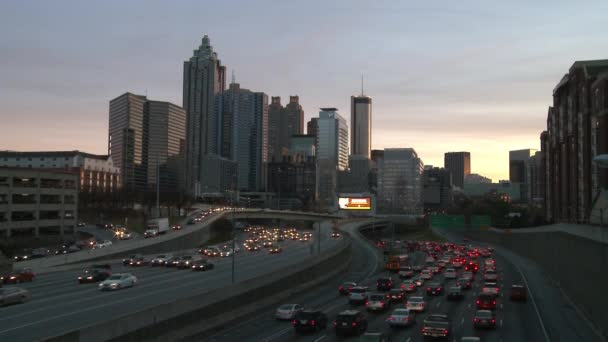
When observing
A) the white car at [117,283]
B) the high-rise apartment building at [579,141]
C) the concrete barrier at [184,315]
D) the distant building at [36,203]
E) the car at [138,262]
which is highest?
the high-rise apartment building at [579,141]

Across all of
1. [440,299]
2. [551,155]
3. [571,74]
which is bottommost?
[440,299]

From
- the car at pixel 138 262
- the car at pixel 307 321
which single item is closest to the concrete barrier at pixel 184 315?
the car at pixel 307 321

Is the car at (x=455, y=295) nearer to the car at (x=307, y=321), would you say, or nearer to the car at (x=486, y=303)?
the car at (x=486, y=303)

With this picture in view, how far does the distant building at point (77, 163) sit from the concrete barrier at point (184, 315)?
142m

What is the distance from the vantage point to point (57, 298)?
3941cm

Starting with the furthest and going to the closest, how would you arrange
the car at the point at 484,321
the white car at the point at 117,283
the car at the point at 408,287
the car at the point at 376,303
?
1. the car at the point at 408,287
2. the white car at the point at 117,283
3. the car at the point at 376,303
4. the car at the point at 484,321

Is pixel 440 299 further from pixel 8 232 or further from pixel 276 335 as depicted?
pixel 8 232

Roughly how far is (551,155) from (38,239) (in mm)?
96269

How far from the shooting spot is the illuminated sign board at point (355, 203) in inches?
3824

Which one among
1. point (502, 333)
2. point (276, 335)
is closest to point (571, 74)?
point (502, 333)

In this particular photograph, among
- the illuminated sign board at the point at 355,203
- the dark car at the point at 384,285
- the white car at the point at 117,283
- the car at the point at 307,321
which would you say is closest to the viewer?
the car at the point at 307,321

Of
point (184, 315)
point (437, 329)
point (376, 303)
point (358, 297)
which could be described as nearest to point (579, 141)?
point (358, 297)

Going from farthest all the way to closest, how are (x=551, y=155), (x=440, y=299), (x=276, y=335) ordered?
1. (x=551, y=155)
2. (x=440, y=299)
3. (x=276, y=335)

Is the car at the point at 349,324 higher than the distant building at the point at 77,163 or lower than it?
lower
